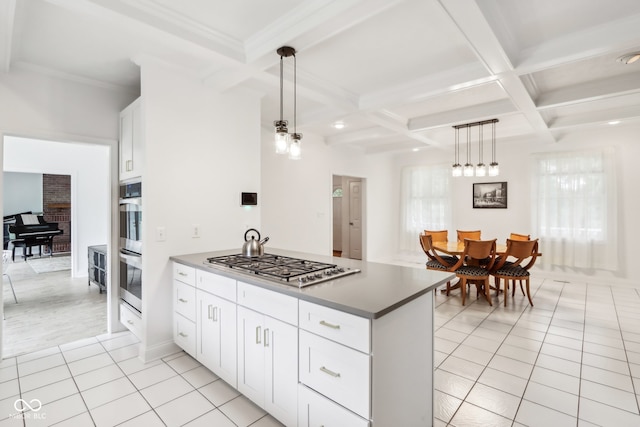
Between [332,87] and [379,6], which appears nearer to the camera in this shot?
[379,6]

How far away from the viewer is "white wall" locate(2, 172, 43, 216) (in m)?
8.99

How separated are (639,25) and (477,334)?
9.29 ft

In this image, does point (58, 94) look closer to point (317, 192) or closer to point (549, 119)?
point (317, 192)

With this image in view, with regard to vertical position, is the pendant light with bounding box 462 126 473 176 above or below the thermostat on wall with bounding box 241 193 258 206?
above

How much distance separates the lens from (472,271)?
13.5ft

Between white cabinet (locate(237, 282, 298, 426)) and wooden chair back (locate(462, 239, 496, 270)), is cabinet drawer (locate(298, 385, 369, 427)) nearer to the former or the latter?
white cabinet (locate(237, 282, 298, 426))

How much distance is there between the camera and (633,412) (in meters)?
2.03

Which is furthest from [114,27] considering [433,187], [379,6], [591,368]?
[433,187]

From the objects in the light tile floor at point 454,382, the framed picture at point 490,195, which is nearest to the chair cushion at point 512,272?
the light tile floor at point 454,382

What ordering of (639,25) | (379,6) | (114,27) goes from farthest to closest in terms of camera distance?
(114,27), (639,25), (379,6)

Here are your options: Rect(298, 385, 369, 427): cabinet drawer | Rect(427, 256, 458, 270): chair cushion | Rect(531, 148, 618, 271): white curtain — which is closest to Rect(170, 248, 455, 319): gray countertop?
Rect(298, 385, 369, 427): cabinet drawer

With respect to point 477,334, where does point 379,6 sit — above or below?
above

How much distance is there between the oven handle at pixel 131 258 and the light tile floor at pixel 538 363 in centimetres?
269

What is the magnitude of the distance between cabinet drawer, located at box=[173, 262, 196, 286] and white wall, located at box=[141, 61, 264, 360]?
101 mm
